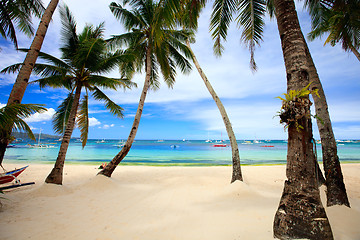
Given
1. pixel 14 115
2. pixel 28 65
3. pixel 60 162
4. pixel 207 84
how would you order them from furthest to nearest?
1. pixel 207 84
2. pixel 60 162
3. pixel 28 65
4. pixel 14 115

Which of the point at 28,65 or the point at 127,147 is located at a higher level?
the point at 28,65

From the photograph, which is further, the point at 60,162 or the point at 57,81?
the point at 57,81

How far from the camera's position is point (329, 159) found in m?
4.20

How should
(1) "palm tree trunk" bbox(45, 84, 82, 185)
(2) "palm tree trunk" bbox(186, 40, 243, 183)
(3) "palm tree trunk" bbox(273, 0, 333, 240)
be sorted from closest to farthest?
(3) "palm tree trunk" bbox(273, 0, 333, 240), (1) "palm tree trunk" bbox(45, 84, 82, 185), (2) "palm tree trunk" bbox(186, 40, 243, 183)

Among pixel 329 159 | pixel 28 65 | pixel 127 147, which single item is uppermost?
pixel 28 65

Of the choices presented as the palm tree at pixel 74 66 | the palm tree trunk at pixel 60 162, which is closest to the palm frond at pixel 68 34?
the palm tree at pixel 74 66

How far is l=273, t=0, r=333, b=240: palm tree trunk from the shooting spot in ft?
7.24

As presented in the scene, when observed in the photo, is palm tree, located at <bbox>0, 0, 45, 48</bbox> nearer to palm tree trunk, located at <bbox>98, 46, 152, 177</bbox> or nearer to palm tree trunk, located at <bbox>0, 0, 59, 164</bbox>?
palm tree trunk, located at <bbox>0, 0, 59, 164</bbox>

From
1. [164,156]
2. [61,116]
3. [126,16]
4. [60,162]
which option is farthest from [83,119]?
[164,156]

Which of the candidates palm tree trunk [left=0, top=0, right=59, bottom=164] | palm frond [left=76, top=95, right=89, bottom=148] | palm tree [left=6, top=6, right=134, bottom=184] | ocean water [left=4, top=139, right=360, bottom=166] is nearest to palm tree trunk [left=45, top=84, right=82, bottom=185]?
palm tree [left=6, top=6, right=134, bottom=184]

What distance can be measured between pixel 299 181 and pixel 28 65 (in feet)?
21.4

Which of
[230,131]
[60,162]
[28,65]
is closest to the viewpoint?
[28,65]

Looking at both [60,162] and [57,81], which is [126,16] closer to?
[57,81]

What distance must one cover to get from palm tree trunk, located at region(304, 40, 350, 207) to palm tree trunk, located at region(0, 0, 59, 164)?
290 inches
